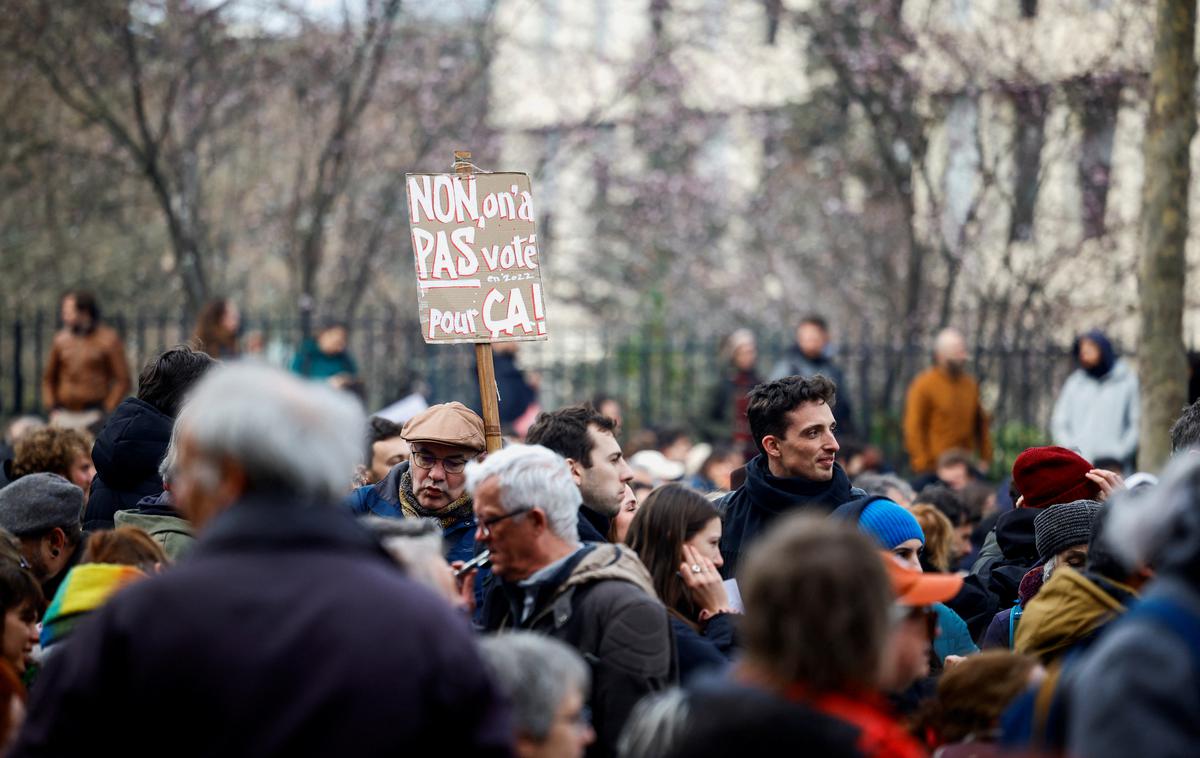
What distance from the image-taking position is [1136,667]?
3.08 meters

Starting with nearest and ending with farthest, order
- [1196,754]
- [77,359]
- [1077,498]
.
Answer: [1196,754], [1077,498], [77,359]

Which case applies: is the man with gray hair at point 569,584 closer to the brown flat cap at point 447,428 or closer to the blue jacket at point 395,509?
the blue jacket at point 395,509

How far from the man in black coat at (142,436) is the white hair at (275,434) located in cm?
343

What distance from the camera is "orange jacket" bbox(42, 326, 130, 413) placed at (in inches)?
561

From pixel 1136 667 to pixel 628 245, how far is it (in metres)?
25.9

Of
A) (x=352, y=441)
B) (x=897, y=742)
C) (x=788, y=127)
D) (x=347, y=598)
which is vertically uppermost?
(x=788, y=127)

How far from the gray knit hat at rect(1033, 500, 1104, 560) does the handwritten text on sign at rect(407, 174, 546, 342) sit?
2.14 m

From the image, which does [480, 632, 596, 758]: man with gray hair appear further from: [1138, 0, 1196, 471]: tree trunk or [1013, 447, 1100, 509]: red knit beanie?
[1138, 0, 1196, 471]: tree trunk

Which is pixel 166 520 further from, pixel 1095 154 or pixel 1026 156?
pixel 1095 154

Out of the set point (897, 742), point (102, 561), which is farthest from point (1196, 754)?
point (102, 561)

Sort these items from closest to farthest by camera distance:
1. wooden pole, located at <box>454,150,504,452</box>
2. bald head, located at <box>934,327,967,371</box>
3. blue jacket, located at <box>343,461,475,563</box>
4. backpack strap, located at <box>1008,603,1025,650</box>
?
backpack strap, located at <box>1008,603,1025,650</box> → blue jacket, located at <box>343,461,475,563</box> → wooden pole, located at <box>454,150,504,452</box> → bald head, located at <box>934,327,967,371</box>

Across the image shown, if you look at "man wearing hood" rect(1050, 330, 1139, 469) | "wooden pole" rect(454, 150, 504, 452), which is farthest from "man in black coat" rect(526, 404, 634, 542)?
"man wearing hood" rect(1050, 330, 1139, 469)

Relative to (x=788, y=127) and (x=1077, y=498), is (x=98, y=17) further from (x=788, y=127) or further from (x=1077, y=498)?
(x=1077, y=498)

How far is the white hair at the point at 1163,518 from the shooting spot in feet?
10.9
